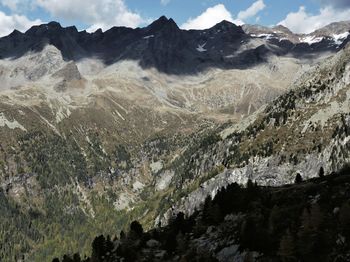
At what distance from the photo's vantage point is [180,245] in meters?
67.1

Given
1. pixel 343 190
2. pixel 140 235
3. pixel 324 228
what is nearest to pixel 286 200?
pixel 343 190

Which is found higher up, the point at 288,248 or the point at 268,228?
the point at 268,228

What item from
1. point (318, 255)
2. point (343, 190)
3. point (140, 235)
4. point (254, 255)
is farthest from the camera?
point (140, 235)

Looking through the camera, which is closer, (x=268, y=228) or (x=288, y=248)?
(x=288, y=248)

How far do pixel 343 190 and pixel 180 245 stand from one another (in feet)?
74.1

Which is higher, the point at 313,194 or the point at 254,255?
the point at 313,194

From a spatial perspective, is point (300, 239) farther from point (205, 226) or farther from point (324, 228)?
point (205, 226)

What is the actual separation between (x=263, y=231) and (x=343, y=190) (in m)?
14.3

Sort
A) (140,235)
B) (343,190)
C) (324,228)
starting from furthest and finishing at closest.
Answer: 1. (140,235)
2. (343,190)
3. (324,228)

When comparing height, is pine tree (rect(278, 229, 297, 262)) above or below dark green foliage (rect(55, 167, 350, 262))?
below

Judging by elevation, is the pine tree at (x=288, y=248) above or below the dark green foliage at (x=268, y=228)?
below

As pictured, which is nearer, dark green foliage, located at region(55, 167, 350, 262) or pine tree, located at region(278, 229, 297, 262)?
pine tree, located at region(278, 229, 297, 262)

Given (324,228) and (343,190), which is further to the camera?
(343,190)

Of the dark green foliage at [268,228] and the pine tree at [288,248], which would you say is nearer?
the pine tree at [288,248]
